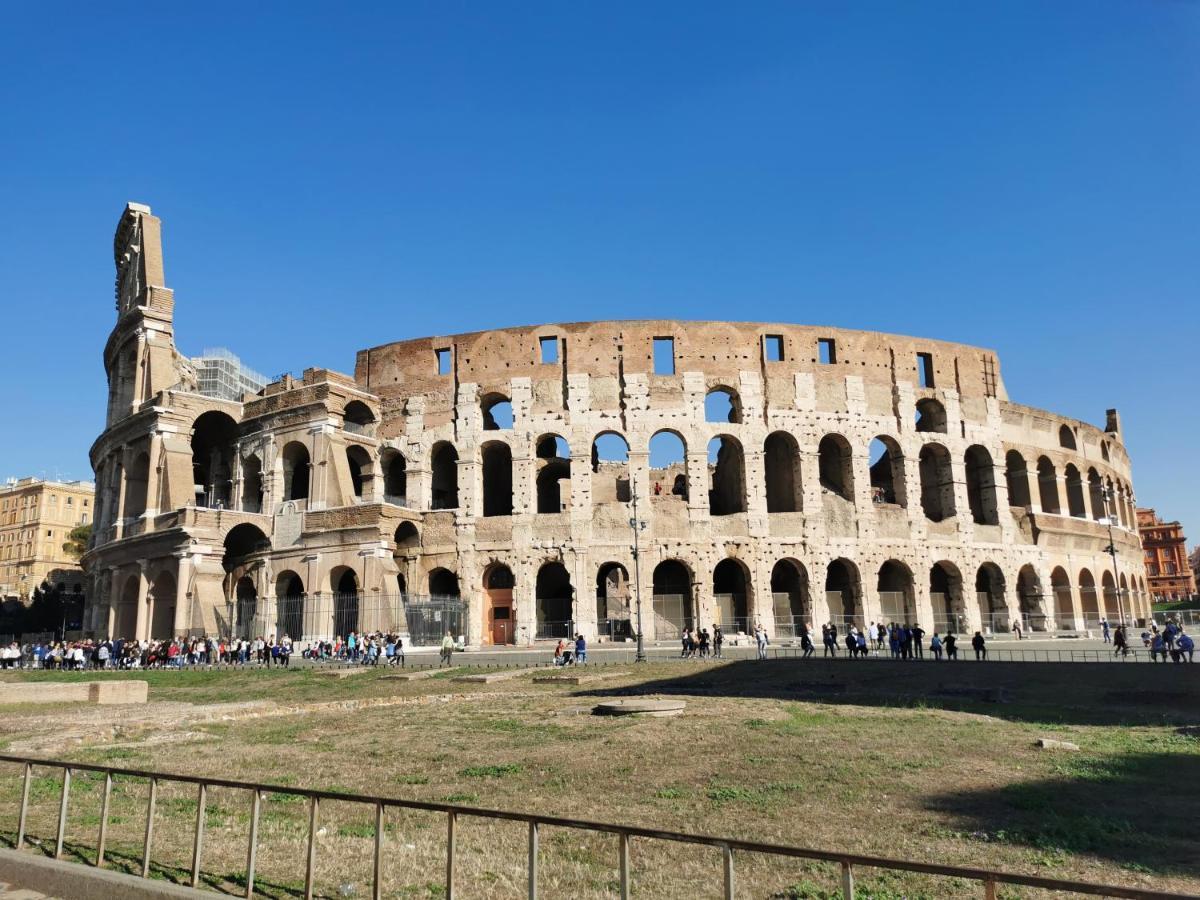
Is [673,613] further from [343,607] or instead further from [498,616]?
[343,607]

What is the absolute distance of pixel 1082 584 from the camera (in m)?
42.2

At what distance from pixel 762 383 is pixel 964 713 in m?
22.8

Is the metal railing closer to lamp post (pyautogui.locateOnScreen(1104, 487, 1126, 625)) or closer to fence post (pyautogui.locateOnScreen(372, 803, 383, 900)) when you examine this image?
fence post (pyautogui.locateOnScreen(372, 803, 383, 900))

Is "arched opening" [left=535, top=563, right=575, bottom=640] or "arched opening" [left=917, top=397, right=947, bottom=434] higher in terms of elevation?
"arched opening" [left=917, top=397, right=947, bottom=434]

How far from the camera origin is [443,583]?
37.1m

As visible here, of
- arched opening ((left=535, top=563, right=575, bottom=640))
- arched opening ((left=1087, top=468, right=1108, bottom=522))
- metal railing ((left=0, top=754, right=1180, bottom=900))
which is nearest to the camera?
metal railing ((left=0, top=754, right=1180, bottom=900))

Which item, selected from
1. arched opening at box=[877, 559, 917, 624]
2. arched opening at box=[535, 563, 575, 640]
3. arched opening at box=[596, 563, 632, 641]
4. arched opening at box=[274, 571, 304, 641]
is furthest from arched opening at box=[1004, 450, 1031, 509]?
arched opening at box=[274, 571, 304, 641]

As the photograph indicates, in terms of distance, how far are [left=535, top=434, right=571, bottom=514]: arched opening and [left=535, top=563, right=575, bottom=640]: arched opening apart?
2.61 meters

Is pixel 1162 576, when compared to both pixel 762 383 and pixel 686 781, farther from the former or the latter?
pixel 686 781

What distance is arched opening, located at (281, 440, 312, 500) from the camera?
36.7m

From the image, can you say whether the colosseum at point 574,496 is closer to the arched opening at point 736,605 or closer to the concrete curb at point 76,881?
the arched opening at point 736,605

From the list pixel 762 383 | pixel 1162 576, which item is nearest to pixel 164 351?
pixel 762 383

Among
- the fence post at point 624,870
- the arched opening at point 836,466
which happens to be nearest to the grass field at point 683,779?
the fence post at point 624,870

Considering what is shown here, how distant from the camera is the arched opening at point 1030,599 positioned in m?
38.6
